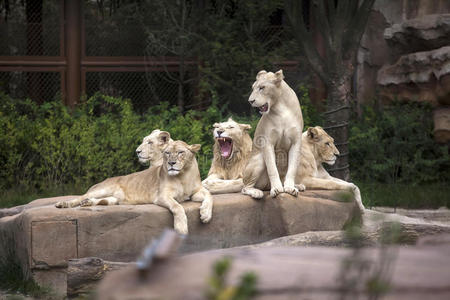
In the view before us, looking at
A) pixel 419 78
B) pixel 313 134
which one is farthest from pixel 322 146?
pixel 419 78

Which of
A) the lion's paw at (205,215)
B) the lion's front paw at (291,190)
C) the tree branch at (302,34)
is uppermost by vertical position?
the tree branch at (302,34)

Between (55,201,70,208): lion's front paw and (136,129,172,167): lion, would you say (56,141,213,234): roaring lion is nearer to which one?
(55,201,70,208): lion's front paw

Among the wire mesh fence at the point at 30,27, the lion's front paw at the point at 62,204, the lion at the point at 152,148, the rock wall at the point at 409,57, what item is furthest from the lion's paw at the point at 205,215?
the wire mesh fence at the point at 30,27

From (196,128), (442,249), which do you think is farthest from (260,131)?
(442,249)

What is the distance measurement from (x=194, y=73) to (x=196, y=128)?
83.1 inches

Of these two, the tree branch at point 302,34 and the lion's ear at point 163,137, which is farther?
the tree branch at point 302,34

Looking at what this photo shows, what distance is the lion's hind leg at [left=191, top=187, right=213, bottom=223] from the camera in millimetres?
6363

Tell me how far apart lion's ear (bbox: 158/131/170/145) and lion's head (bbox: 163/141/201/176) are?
633 mm

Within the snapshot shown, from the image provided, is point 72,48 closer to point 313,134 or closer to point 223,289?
point 313,134

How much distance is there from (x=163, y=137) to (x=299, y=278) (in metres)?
5.41

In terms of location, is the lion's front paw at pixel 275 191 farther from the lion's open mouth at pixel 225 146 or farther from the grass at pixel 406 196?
the grass at pixel 406 196

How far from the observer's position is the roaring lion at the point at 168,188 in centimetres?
634

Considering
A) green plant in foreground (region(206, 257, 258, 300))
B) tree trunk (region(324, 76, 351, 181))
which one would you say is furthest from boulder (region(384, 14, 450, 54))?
green plant in foreground (region(206, 257, 258, 300))

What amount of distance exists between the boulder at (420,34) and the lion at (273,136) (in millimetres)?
5656
